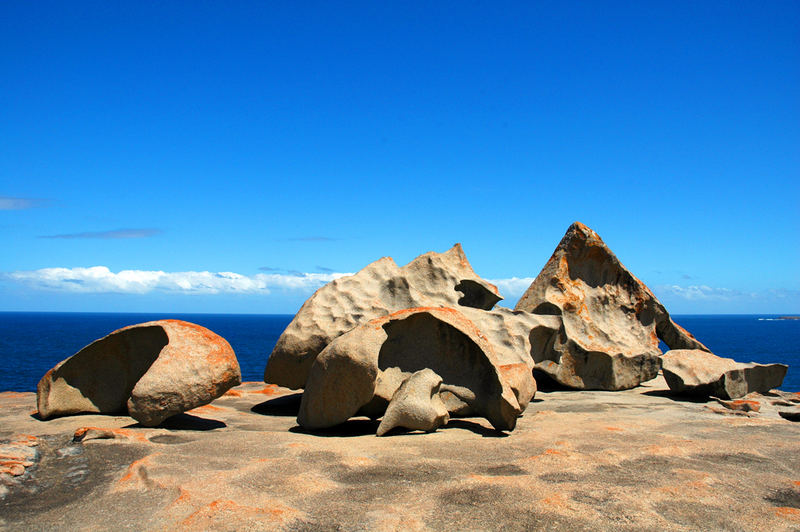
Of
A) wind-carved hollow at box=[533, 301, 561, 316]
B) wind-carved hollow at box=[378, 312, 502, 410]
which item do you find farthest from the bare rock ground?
wind-carved hollow at box=[533, 301, 561, 316]

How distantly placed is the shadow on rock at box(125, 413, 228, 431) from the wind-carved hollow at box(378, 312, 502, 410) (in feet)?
7.32

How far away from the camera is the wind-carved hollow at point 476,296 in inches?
452

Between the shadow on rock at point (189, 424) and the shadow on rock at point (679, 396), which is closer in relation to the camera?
the shadow on rock at point (189, 424)

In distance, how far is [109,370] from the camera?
819 centimetres

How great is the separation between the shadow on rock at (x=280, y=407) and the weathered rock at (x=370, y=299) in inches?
15.4

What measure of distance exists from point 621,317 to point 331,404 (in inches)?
336

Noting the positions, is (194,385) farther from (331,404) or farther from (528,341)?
(528,341)

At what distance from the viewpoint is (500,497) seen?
14.2 ft

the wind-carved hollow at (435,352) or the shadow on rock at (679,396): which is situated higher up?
the wind-carved hollow at (435,352)

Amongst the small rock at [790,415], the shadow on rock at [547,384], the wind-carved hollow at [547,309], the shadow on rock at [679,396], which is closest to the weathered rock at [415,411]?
the small rock at [790,415]

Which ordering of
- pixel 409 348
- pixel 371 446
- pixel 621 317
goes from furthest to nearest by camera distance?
pixel 621 317 < pixel 409 348 < pixel 371 446

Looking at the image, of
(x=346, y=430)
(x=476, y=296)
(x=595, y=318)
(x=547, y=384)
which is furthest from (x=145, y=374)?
(x=595, y=318)

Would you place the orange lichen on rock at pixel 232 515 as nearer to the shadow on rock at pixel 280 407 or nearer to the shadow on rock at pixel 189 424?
the shadow on rock at pixel 189 424

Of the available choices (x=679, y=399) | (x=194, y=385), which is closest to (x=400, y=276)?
(x=194, y=385)
